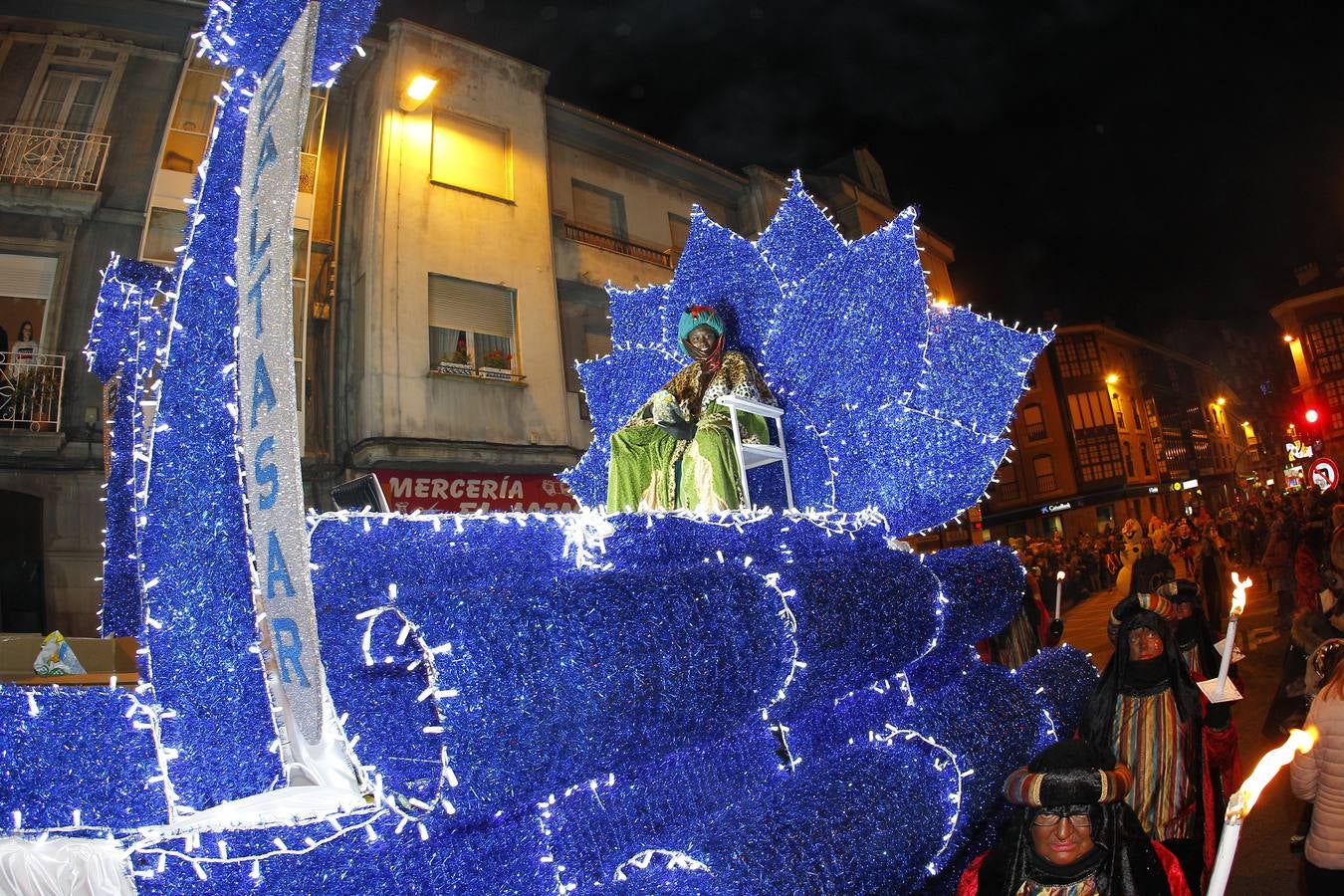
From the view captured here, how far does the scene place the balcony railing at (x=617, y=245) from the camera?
1352 centimetres

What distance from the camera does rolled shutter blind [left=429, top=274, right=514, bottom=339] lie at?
11.5 metres

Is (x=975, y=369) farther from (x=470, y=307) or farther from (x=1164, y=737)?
(x=470, y=307)

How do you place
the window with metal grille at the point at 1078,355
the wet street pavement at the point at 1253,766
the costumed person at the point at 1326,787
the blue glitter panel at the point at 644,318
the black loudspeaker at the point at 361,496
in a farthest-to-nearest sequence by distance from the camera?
1. the window with metal grille at the point at 1078,355
2. the blue glitter panel at the point at 644,318
3. the wet street pavement at the point at 1253,766
4. the costumed person at the point at 1326,787
5. the black loudspeaker at the point at 361,496

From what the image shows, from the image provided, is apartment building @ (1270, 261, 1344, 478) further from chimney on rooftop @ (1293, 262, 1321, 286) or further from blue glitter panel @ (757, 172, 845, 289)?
blue glitter panel @ (757, 172, 845, 289)

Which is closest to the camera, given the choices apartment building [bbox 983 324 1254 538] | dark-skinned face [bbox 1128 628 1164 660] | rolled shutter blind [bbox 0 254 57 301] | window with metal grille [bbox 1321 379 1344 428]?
dark-skinned face [bbox 1128 628 1164 660]

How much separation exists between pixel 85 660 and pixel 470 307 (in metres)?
9.31

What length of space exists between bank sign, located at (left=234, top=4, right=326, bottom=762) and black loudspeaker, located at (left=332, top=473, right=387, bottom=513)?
23.3 inches

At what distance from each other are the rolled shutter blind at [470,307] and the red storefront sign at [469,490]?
7.05ft

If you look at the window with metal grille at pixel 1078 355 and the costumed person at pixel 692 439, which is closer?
the costumed person at pixel 692 439

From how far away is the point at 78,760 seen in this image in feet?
5.20

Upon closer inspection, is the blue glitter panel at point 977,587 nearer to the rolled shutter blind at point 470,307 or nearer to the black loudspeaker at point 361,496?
the black loudspeaker at point 361,496

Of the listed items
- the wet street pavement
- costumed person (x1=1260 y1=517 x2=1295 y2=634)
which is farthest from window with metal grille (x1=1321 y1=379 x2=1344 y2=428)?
costumed person (x1=1260 y1=517 x2=1295 y2=634)

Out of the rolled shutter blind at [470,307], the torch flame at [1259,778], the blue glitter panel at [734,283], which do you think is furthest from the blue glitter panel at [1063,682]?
the rolled shutter blind at [470,307]

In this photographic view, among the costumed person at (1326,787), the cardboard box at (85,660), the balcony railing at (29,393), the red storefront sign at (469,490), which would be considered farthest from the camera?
the red storefront sign at (469,490)
